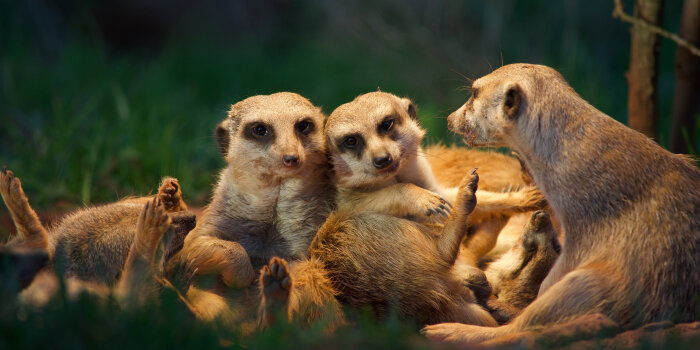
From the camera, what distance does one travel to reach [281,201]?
3.28 meters

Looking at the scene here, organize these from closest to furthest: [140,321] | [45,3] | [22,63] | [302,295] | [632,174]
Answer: [140,321] → [632,174] → [302,295] → [22,63] → [45,3]

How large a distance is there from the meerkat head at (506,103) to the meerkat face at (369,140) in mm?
398

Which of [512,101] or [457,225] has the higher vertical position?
[512,101]

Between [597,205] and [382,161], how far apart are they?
103 centimetres

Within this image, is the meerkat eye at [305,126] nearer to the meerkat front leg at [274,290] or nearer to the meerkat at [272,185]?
the meerkat at [272,185]

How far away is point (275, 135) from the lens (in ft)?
10.6

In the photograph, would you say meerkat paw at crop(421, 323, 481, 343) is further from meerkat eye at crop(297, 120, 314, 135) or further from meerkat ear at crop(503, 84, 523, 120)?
meerkat eye at crop(297, 120, 314, 135)

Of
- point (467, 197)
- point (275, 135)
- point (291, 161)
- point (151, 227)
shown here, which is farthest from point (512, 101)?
point (151, 227)

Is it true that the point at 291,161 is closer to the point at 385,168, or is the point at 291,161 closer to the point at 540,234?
the point at 385,168

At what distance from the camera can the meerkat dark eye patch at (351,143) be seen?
323cm

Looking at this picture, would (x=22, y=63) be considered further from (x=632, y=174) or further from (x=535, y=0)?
(x=632, y=174)

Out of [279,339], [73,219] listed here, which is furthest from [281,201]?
[279,339]

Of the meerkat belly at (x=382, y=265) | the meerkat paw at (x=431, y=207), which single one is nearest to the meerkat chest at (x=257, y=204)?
the meerkat belly at (x=382, y=265)

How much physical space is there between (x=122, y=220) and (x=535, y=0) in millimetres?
6490
